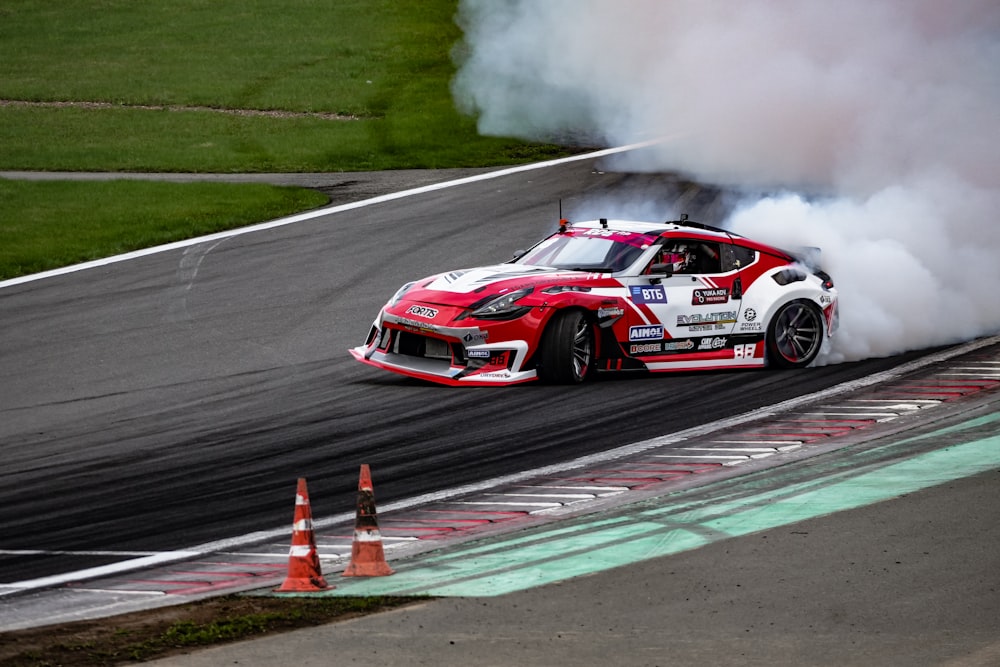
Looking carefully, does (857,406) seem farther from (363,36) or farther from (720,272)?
(363,36)

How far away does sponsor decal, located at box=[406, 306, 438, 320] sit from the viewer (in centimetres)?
1371

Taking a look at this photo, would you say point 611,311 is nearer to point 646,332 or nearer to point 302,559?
point 646,332

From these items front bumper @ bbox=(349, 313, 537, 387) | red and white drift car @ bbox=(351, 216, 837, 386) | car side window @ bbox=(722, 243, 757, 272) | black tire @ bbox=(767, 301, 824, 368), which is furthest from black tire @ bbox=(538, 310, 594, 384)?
black tire @ bbox=(767, 301, 824, 368)

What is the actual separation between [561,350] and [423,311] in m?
1.31

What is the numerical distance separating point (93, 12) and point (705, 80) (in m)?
25.9

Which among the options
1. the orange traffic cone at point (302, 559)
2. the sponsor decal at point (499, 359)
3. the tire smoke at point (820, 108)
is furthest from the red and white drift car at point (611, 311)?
the orange traffic cone at point (302, 559)

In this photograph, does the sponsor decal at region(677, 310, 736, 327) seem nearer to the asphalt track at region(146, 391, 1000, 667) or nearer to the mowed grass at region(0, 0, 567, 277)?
the asphalt track at region(146, 391, 1000, 667)

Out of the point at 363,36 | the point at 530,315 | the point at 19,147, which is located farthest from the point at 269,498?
the point at 363,36

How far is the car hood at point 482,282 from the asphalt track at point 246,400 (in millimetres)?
835

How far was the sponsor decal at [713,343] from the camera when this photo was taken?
14391 millimetres

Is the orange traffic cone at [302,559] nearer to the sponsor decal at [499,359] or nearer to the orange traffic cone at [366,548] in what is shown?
the orange traffic cone at [366,548]

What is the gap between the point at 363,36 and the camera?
39.7 metres

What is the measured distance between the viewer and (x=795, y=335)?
48.5 ft

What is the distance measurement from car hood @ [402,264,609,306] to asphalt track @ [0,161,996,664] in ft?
2.74
